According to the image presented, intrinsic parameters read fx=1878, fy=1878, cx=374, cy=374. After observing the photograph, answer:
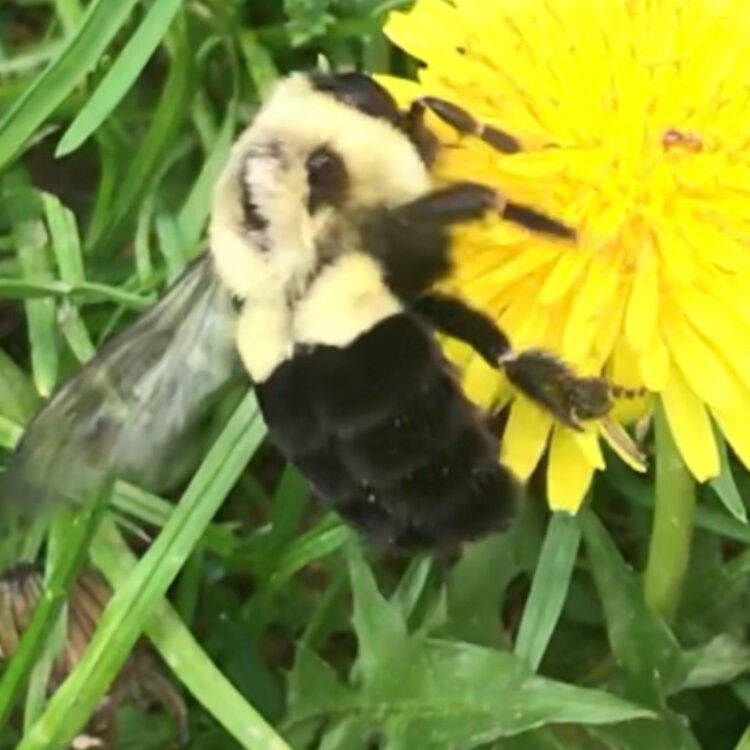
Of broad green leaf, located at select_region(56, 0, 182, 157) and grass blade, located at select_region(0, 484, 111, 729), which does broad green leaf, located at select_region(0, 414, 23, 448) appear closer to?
grass blade, located at select_region(0, 484, 111, 729)

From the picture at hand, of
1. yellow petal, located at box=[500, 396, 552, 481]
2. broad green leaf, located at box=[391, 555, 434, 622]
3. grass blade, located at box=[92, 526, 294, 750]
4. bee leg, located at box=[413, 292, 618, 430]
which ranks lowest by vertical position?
grass blade, located at box=[92, 526, 294, 750]

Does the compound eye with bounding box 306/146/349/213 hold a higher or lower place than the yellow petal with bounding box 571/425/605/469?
higher

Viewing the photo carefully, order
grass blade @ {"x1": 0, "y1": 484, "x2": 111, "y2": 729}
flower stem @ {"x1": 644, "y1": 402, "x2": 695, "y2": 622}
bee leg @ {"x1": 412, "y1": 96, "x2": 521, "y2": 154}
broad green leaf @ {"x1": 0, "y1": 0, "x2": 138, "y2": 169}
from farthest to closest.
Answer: broad green leaf @ {"x1": 0, "y1": 0, "x2": 138, "y2": 169} → grass blade @ {"x1": 0, "y1": 484, "x2": 111, "y2": 729} → flower stem @ {"x1": 644, "y1": 402, "x2": 695, "y2": 622} → bee leg @ {"x1": 412, "y1": 96, "x2": 521, "y2": 154}

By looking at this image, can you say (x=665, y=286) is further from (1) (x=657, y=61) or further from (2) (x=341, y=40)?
(2) (x=341, y=40)

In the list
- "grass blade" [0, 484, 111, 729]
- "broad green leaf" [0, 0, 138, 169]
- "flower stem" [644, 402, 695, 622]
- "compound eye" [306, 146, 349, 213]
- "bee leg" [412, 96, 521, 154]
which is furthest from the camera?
"broad green leaf" [0, 0, 138, 169]

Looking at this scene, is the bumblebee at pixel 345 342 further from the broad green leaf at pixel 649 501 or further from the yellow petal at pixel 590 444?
the broad green leaf at pixel 649 501

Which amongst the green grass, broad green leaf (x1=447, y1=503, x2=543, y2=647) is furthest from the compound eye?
broad green leaf (x1=447, y1=503, x2=543, y2=647)

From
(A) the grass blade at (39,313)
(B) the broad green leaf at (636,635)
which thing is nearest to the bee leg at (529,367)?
(B) the broad green leaf at (636,635)

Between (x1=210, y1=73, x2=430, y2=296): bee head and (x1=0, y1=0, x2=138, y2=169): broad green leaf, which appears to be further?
(x1=0, y1=0, x2=138, y2=169): broad green leaf
